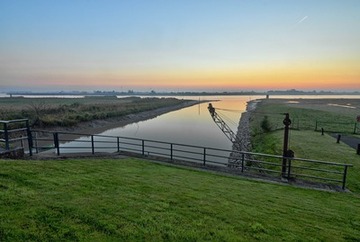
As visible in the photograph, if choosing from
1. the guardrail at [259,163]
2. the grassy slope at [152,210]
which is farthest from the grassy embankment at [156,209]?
the guardrail at [259,163]

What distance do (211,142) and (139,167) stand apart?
1735 cm

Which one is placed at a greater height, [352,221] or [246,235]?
[246,235]

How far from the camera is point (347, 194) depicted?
8922mm

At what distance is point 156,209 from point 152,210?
0.40 ft

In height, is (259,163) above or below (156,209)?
below

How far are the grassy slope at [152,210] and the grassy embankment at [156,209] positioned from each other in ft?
0.05

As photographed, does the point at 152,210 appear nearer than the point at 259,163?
Yes

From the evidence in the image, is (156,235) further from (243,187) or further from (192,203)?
(243,187)

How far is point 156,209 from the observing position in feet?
17.1

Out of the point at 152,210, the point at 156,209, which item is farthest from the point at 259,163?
the point at 152,210

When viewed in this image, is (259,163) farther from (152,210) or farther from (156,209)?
(152,210)

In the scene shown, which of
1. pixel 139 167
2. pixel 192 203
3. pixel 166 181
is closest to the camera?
pixel 192 203

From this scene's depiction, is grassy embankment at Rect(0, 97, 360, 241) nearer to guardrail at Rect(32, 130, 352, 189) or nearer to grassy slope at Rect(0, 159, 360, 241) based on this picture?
grassy slope at Rect(0, 159, 360, 241)

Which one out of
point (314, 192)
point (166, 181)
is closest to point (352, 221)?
point (314, 192)
